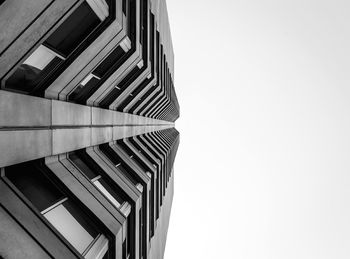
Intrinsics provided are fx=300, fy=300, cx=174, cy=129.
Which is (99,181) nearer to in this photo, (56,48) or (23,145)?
(23,145)

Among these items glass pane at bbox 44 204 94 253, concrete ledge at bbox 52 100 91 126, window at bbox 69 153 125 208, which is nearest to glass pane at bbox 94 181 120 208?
window at bbox 69 153 125 208

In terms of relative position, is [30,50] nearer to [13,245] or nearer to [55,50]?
[55,50]

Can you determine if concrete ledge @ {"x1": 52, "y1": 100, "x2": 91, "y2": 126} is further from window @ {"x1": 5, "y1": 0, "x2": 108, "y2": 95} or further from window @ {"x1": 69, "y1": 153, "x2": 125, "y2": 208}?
window @ {"x1": 69, "y1": 153, "x2": 125, "y2": 208}

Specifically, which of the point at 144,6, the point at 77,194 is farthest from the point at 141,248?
the point at 144,6

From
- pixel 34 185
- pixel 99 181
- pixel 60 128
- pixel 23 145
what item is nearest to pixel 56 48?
pixel 60 128

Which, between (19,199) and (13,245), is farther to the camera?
(19,199)

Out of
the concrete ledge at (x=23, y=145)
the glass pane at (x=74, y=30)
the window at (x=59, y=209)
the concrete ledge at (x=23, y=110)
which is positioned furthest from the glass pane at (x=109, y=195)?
the glass pane at (x=74, y=30)

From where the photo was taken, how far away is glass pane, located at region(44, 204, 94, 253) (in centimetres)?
810

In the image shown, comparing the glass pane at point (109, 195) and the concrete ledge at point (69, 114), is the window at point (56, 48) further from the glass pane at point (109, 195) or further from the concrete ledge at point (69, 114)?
the glass pane at point (109, 195)

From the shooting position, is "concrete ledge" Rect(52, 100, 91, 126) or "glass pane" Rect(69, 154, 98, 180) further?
"glass pane" Rect(69, 154, 98, 180)

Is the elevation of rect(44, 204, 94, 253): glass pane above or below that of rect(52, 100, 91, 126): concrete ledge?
below

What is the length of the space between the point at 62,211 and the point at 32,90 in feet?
11.6

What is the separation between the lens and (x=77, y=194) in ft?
31.4

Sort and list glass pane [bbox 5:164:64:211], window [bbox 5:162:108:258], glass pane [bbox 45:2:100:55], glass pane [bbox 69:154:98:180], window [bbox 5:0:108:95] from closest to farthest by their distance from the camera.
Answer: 1. window [bbox 5:0:108:95]
2. glass pane [bbox 5:164:64:211]
3. window [bbox 5:162:108:258]
4. glass pane [bbox 45:2:100:55]
5. glass pane [bbox 69:154:98:180]
